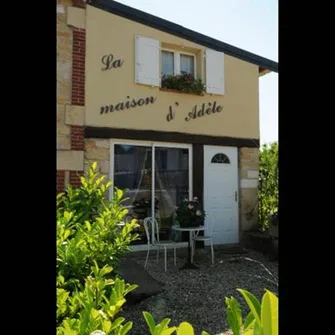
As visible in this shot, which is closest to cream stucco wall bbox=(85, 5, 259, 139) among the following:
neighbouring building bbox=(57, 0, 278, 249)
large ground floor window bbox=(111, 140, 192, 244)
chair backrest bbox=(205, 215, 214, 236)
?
neighbouring building bbox=(57, 0, 278, 249)

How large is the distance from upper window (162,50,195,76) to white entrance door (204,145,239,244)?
1.69 m

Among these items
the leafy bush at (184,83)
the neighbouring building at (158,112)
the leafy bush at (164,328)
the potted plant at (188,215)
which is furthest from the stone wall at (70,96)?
the leafy bush at (164,328)

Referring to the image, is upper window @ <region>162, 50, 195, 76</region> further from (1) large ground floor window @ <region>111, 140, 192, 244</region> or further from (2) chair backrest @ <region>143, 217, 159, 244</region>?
(2) chair backrest @ <region>143, 217, 159, 244</region>

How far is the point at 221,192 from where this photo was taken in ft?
27.8

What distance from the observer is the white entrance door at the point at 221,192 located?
832 cm

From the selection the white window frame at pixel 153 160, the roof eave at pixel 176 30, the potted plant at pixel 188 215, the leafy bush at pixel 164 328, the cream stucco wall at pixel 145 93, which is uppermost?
the roof eave at pixel 176 30

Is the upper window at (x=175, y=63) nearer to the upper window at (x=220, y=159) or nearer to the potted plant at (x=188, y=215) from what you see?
the upper window at (x=220, y=159)

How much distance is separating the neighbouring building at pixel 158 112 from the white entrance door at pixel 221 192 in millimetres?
22

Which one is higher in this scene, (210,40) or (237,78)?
(210,40)
